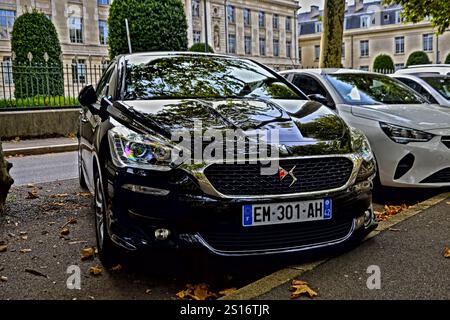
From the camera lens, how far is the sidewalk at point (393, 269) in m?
3.20

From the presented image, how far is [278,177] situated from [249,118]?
0.63 m

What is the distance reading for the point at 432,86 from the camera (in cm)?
958

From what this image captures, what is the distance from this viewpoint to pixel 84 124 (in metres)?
5.41

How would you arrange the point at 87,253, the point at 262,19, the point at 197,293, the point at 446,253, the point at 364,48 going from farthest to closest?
1. the point at 364,48
2. the point at 262,19
3. the point at 87,253
4. the point at 446,253
5. the point at 197,293

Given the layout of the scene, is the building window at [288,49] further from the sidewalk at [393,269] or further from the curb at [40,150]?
the sidewalk at [393,269]

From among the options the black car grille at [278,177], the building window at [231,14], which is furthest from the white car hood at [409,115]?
the building window at [231,14]

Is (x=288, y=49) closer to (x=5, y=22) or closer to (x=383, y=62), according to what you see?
(x=383, y=62)

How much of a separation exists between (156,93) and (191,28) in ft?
187

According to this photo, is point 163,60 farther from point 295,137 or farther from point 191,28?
point 191,28

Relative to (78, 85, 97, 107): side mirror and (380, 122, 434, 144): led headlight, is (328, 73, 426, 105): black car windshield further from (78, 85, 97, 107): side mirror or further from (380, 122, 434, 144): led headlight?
(78, 85, 97, 107): side mirror

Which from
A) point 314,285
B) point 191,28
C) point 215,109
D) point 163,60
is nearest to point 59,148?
point 163,60

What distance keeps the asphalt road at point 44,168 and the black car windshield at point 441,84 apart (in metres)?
6.65

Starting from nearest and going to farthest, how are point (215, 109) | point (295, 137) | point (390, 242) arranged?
point (295, 137)
point (215, 109)
point (390, 242)

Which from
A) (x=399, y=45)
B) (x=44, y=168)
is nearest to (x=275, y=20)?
(x=399, y=45)
